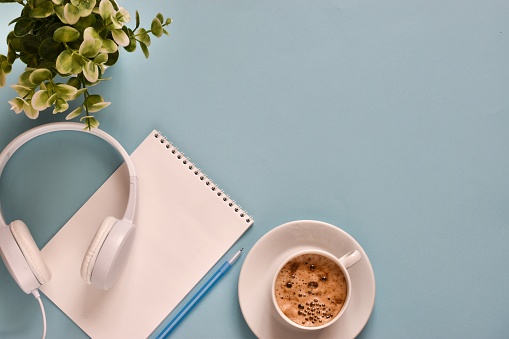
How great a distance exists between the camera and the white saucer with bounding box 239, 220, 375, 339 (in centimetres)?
90

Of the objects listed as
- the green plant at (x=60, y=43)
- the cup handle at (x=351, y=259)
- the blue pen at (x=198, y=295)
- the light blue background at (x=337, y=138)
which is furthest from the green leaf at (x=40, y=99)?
the cup handle at (x=351, y=259)

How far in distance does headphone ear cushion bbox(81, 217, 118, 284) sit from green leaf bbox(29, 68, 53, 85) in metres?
→ 0.24

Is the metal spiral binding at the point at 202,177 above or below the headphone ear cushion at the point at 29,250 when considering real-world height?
above

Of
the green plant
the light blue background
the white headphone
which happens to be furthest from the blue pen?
the green plant

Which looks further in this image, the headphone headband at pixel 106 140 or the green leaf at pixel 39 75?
the headphone headband at pixel 106 140

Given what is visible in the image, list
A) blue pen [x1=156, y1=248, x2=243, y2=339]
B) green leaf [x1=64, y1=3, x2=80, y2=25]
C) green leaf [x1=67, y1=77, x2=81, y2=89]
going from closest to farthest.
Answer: green leaf [x1=64, y1=3, x2=80, y2=25]
green leaf [x1=67, y1=77, x2=81, y2=89]
blue pen [x1=156, y1=248, x2=243, y2=339]

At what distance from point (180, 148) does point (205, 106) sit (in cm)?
8

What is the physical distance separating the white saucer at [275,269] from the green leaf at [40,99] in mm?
382

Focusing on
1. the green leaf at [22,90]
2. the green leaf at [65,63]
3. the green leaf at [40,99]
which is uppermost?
the green leaf at [65,63]

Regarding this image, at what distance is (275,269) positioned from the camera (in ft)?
3.00

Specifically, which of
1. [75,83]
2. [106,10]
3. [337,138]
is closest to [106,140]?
[75,83]

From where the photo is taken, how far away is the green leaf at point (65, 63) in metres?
0.73

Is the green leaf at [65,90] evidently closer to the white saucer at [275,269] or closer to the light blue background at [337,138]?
the light blue background at [337,138]

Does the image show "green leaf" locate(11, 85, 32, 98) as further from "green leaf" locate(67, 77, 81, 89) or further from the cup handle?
the cup handle
